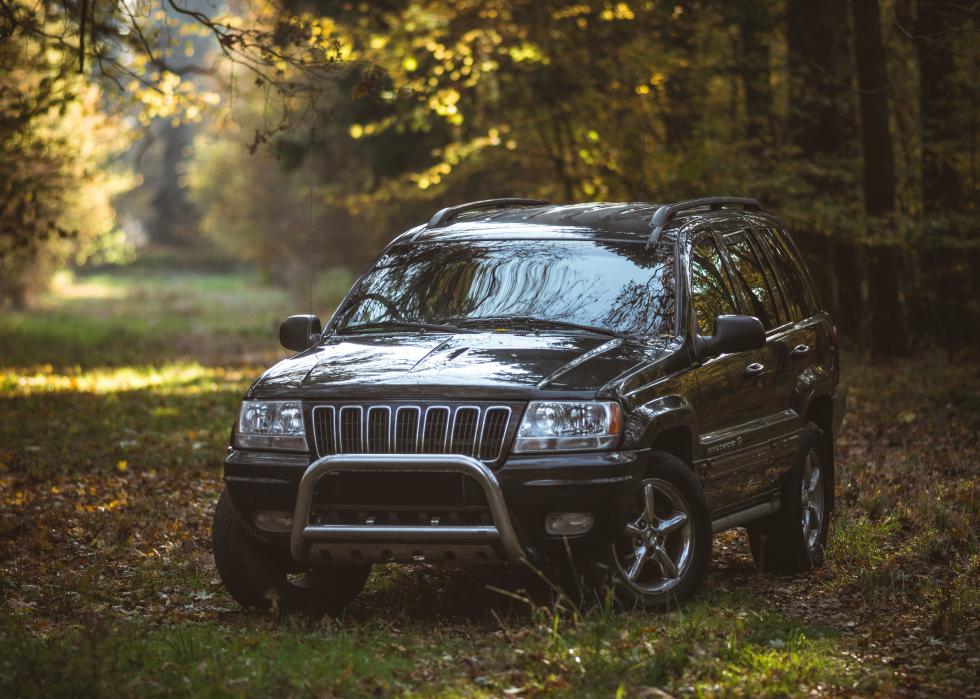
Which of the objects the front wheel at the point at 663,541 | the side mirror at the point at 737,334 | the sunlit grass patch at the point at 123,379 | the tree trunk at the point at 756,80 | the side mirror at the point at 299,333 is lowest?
the sunlit grass patch at the point at 123,379

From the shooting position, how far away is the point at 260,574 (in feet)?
23.2

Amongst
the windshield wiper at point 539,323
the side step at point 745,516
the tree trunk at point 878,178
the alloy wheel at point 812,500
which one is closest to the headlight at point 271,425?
the windshield wiper at point 539,323

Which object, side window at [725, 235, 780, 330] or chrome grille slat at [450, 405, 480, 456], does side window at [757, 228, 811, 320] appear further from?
chrome grille slat at [450, 405, 480, 456]

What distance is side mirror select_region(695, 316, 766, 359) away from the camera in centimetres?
714

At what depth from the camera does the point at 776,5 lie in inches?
740

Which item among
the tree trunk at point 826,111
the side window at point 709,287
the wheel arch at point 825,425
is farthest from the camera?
the tree trunk at point 826,111

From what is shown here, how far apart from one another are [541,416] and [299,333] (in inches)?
77.4

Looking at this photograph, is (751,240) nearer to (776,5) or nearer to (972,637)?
(972,637)

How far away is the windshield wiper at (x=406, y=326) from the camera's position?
7.34m

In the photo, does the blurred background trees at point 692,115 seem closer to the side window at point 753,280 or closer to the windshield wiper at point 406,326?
the windshield wiper at point 406,326

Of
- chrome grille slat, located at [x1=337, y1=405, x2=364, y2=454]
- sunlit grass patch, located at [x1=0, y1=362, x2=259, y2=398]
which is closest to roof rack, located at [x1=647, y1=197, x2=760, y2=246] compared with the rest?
chrome grille slat, located at [x1=337, y1=405, x2=364, y2=454]

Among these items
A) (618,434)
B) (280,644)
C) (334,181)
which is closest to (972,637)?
(618,434)

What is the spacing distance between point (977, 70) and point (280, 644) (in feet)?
29.7

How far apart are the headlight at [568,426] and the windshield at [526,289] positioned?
35.4 inches
